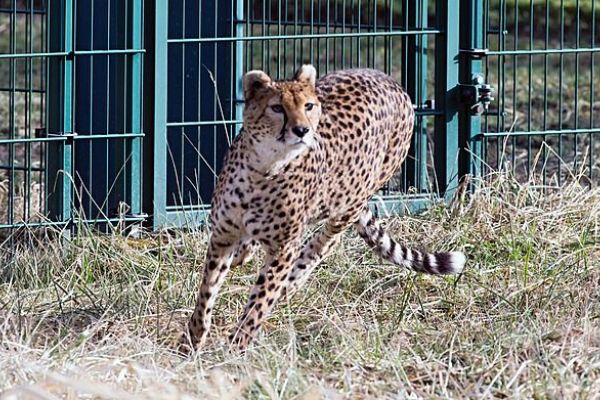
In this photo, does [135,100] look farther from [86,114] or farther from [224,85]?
[224,85]

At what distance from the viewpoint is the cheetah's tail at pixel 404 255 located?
16.2 feet

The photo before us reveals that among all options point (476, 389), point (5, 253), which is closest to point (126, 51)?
point (5, 253)

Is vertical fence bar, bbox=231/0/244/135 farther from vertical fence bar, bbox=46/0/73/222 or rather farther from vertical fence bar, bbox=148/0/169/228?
vertical fence bar, bbox=46/0/73/222

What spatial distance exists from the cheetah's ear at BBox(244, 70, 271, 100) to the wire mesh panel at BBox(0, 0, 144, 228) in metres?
0.98

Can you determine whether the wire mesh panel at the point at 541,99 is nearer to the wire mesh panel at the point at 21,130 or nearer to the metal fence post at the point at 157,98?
the metal fence post at the point at 157,98

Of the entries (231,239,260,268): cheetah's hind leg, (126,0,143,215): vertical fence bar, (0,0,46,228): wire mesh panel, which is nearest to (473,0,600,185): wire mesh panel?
(231,239,260,268): cheetah's hind leg

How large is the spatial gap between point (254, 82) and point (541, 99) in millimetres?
5780

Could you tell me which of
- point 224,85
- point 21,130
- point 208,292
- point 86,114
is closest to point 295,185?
point 208,292

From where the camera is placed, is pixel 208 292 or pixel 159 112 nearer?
pixel 208 292

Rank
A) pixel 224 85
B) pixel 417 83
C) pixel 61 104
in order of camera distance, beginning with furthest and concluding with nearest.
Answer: pixel 417 83, pixel 224 85, pixel 61 104

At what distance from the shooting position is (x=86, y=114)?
5.91 meters

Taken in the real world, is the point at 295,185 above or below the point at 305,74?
below

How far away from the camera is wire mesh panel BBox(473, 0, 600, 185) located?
242 inches

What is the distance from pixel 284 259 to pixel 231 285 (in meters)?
0.45
